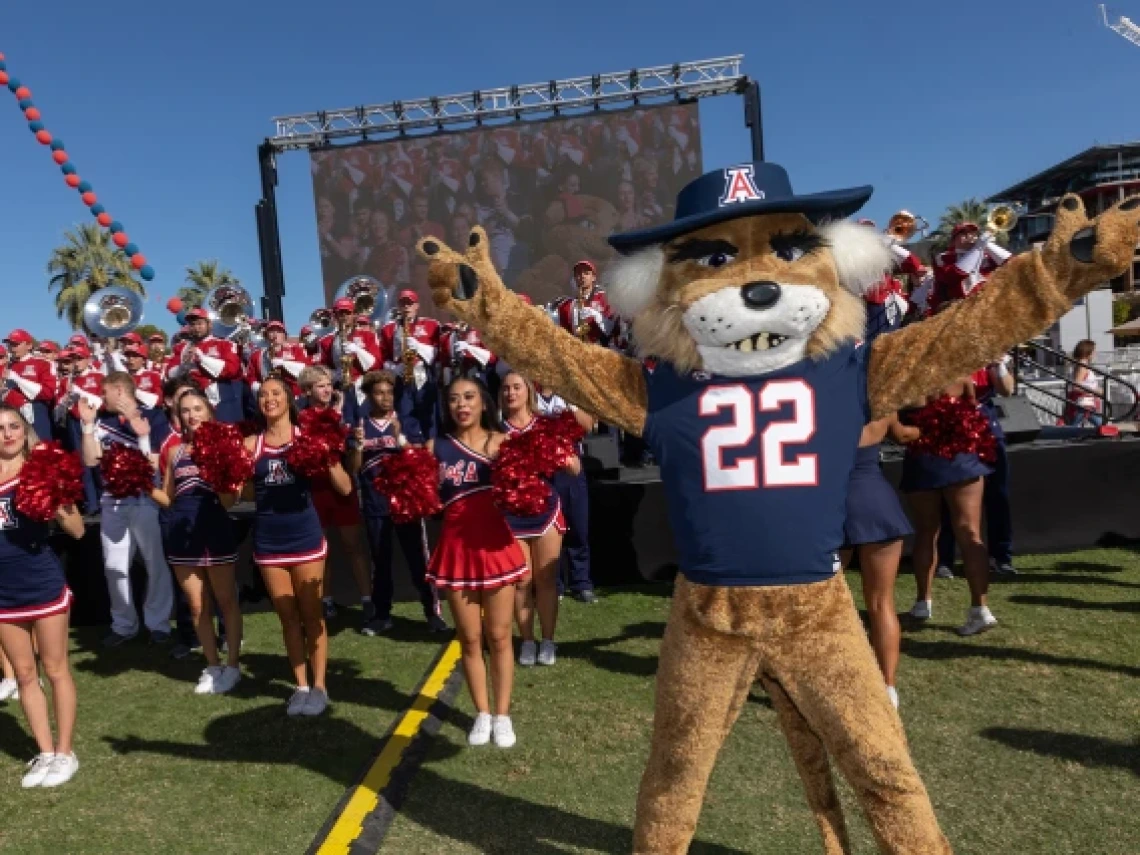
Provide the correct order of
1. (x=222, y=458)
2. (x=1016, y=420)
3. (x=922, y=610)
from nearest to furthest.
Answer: (x=222, y=458)
(x=922, y=610)
(x=1016, y=420)

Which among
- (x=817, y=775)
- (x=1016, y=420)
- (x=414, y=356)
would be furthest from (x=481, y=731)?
(x=1016, y=420)

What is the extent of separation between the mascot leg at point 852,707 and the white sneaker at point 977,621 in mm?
3321

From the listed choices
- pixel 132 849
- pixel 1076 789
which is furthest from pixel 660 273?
pixel 132 849

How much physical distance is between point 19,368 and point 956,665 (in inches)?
415

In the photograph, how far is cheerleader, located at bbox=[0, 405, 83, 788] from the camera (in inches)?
163

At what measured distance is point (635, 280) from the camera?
9.04 feet

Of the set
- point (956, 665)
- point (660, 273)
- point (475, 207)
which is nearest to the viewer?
point (660, 273)

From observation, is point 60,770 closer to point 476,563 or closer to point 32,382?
point 476,563

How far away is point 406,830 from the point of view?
11.4 ft

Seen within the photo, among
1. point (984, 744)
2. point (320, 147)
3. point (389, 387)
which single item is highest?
point (320, 147)

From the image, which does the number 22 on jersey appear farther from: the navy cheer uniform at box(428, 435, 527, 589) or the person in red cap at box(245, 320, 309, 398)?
the person in red cap at box(245, 320, 309, 398)

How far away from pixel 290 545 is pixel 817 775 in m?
3.17

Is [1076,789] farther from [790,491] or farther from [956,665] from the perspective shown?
[790,491]

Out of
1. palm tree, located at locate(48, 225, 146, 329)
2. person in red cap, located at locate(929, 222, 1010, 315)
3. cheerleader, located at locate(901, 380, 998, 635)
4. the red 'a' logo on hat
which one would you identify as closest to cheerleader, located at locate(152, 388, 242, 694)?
the red 'a' logo on hat
